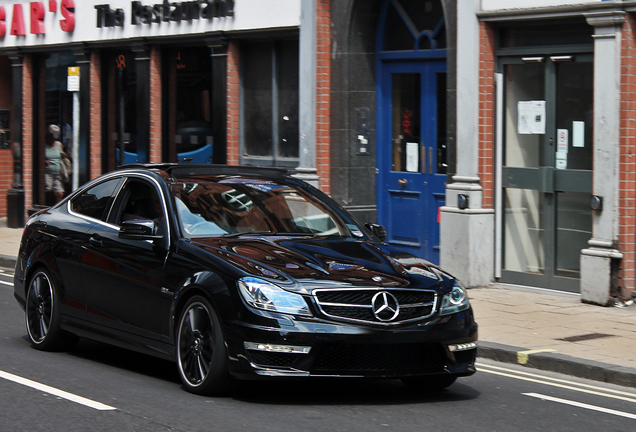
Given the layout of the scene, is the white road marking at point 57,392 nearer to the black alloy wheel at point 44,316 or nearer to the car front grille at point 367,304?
the black alloy wheel at point 44,316

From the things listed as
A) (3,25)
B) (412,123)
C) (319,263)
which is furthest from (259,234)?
(3,25)

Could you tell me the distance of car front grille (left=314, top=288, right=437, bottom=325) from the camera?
6395 millimetres

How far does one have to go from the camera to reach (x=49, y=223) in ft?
28.9

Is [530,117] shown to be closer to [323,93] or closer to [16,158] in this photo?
[323,93]

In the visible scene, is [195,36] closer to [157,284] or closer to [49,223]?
[49,223]

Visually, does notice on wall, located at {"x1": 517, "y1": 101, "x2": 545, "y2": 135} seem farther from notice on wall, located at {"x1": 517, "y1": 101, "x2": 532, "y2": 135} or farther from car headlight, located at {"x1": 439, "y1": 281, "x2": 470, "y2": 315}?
car headlight, located at {"x1": 439, "y1": 281, "x2": 470, "y2": 315}

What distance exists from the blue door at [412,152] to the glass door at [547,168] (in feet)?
4.91

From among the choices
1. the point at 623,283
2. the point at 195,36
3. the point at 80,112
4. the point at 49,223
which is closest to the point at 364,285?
the point at 49,223

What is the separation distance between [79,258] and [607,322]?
5.29m

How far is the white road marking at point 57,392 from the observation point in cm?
649

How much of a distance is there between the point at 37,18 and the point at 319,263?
53.4 ft

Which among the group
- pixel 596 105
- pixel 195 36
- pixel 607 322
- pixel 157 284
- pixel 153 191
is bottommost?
pixel 607 322

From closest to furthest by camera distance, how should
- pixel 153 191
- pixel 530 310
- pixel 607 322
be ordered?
1. pixel 153 191
2. pixel 607 322
3. pixel 530 310

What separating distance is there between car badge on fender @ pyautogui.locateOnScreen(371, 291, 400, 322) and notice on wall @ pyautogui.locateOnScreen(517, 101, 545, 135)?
6559 millimetres
